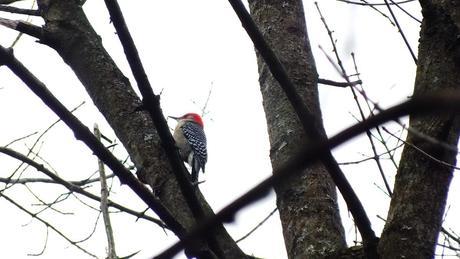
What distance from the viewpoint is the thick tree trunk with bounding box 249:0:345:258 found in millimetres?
2449

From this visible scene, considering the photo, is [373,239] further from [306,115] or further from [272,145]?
[272,145]

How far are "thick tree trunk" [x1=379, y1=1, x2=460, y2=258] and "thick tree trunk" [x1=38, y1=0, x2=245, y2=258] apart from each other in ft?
2.75

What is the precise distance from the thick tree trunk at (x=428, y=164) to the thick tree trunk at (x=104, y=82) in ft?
2.75

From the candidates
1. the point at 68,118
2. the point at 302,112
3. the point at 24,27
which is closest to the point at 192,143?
the point at 24,27

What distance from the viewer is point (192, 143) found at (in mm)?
9078

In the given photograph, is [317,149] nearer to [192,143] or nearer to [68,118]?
[68,118]

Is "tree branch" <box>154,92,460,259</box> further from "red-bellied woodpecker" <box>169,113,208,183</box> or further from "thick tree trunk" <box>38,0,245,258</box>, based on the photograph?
"red-bellied woodpecker" <box>169,113,208,183</box>

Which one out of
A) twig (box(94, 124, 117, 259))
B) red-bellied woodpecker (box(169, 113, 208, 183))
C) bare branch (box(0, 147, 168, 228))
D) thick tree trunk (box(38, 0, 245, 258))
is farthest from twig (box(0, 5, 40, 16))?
red-bellied woodpecker (box(169, 113, 208, 183))

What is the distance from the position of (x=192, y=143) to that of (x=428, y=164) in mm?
7087

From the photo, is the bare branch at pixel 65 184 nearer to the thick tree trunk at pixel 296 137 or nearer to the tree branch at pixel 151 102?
the thick tree trunk at pixel 296 137

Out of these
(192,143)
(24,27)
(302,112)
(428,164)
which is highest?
(192,143)

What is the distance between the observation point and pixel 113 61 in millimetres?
2865

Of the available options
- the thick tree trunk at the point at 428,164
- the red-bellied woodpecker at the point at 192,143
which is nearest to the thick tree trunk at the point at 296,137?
the thick tree trunk at the point at 428,164

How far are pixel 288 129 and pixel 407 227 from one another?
3.06 feet
